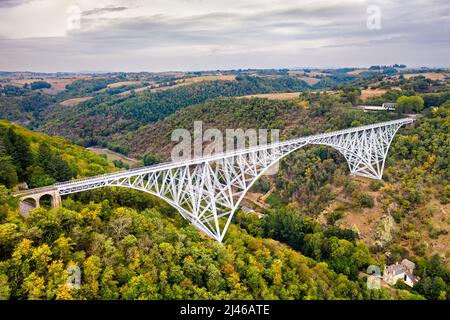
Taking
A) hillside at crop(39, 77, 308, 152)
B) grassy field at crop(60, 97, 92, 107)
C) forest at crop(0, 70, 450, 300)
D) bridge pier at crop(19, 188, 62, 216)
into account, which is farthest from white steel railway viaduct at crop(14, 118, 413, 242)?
grassy field at crop(60, 97, 92, 107)

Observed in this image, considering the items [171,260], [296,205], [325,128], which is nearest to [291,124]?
[325,128]

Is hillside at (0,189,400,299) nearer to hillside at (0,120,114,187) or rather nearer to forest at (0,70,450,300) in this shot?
forest at (0,70,450,300)

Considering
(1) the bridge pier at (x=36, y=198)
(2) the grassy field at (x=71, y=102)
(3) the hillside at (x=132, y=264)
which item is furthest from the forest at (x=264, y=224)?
(2) the grassy field at (x=71, y=102)

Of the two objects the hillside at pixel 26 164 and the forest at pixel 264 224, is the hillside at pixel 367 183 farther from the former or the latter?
the hillside at pixel 26 164

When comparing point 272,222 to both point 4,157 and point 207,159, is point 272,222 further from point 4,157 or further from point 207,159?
point 4,157

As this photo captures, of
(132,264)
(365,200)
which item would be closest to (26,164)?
(132,264)

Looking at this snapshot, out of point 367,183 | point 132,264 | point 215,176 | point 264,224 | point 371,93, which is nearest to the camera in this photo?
point 132,264

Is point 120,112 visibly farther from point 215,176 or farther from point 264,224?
point 215,176

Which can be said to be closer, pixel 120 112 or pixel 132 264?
pixel 132 264
